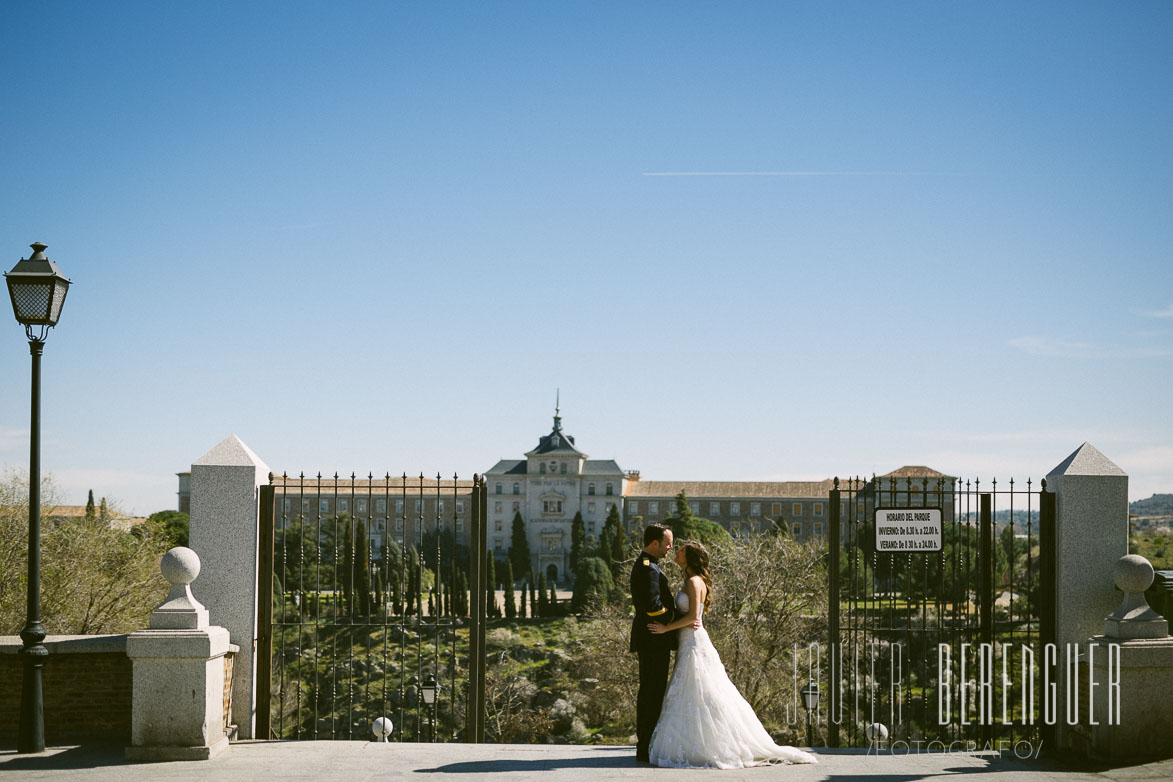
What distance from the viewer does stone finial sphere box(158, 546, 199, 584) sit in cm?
774

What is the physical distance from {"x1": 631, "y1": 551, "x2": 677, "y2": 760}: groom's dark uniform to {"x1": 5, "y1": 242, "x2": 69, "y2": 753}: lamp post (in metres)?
4.52

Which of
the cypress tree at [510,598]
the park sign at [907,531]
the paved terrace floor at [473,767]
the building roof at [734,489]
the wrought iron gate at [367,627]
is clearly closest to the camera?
the paved terrace floor at [473,767]

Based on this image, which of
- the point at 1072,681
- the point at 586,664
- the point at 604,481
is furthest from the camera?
the point at 604,481

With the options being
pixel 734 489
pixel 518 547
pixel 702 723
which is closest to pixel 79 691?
pixel 702 723

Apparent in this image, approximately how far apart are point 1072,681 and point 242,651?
272 inches

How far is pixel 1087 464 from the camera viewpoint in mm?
8516

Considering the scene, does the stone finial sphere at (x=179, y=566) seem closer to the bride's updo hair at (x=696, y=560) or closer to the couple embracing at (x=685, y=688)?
the couple embracing at (x=685, y=688)

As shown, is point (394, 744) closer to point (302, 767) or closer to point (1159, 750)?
point (302, 767)

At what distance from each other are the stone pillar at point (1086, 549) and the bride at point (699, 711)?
272 cm

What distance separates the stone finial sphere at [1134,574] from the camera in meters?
7.87

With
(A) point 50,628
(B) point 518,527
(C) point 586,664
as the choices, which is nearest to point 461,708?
(C) point 586,664

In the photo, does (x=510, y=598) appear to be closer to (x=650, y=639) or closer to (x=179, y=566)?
(x=179, y=566)

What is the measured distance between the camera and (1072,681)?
329 inches

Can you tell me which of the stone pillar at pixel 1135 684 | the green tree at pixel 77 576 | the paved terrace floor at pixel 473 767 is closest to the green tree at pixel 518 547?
the green tree at pixel 77 576
